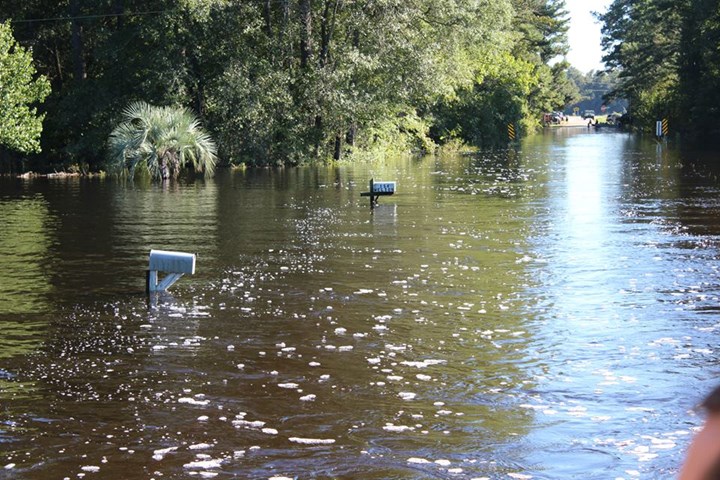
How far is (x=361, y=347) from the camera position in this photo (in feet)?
36.3

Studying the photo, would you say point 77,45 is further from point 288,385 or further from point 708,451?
point 708,451

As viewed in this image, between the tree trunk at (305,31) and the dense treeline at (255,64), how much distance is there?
0.07m

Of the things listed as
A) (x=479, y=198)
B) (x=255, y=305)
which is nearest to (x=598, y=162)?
(x=479, y=198)

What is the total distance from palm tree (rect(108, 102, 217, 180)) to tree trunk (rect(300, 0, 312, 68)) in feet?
36.4

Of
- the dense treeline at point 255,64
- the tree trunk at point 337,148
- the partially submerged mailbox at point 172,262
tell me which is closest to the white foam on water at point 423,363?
the partially submerged mailbox at point 172,262

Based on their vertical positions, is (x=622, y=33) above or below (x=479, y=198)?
above

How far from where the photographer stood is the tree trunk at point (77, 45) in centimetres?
4891

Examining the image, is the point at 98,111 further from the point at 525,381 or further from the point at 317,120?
the point at 525,381

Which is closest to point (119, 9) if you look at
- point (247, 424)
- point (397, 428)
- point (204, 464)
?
point (247, 424)

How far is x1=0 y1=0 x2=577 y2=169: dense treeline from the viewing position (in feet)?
149

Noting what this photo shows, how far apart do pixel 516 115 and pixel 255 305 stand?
66.5m

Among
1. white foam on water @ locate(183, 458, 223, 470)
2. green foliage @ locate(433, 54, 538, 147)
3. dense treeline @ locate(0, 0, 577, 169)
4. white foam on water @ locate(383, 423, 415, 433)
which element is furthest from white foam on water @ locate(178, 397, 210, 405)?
green foliage @ locate(433, 54, 538, 147)

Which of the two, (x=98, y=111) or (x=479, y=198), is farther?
(x=98, y=111)

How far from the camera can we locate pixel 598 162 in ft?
157
